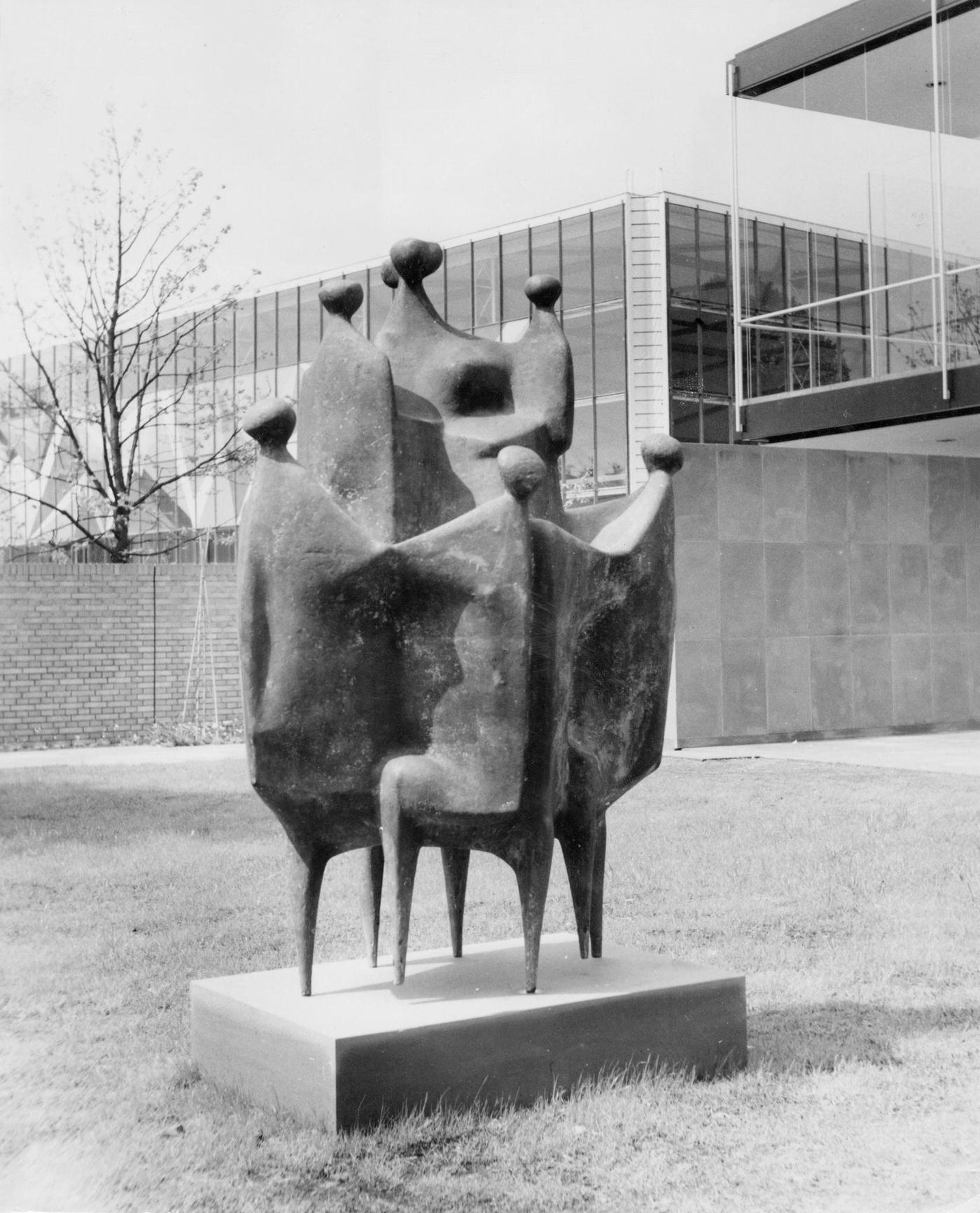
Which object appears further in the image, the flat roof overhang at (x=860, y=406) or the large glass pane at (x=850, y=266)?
the large glass pane at (x=850, y=266)

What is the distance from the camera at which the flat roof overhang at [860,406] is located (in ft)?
49.0

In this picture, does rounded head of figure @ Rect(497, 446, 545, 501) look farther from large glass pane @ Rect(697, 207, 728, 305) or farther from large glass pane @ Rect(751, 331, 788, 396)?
large glass pane @ Rect(697, 207, 728, 305)

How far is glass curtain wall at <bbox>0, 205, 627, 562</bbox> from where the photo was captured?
2088cm

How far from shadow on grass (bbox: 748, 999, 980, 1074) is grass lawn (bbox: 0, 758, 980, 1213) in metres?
0.01

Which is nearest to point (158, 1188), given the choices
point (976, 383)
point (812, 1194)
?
point (812, 1194)

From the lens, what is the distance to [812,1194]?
164 inches

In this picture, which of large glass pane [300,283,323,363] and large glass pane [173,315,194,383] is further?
large glass pane [300,283,323,363]

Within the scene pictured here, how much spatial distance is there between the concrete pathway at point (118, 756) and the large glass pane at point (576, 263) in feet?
26.5

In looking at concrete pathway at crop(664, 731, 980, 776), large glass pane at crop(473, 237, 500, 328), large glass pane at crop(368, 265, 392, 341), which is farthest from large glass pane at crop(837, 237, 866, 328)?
large glass pane at crop(368, 265, 392, 341)

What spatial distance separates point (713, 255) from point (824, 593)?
4.52 meters

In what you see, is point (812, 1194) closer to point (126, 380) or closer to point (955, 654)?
point (955, 654)

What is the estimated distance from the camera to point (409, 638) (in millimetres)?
4914

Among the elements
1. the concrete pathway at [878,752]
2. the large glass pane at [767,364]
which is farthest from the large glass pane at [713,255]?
the concrete pathway at [878,752]

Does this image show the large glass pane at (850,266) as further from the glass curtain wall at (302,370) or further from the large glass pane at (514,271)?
the large glass pane at (514,271)
